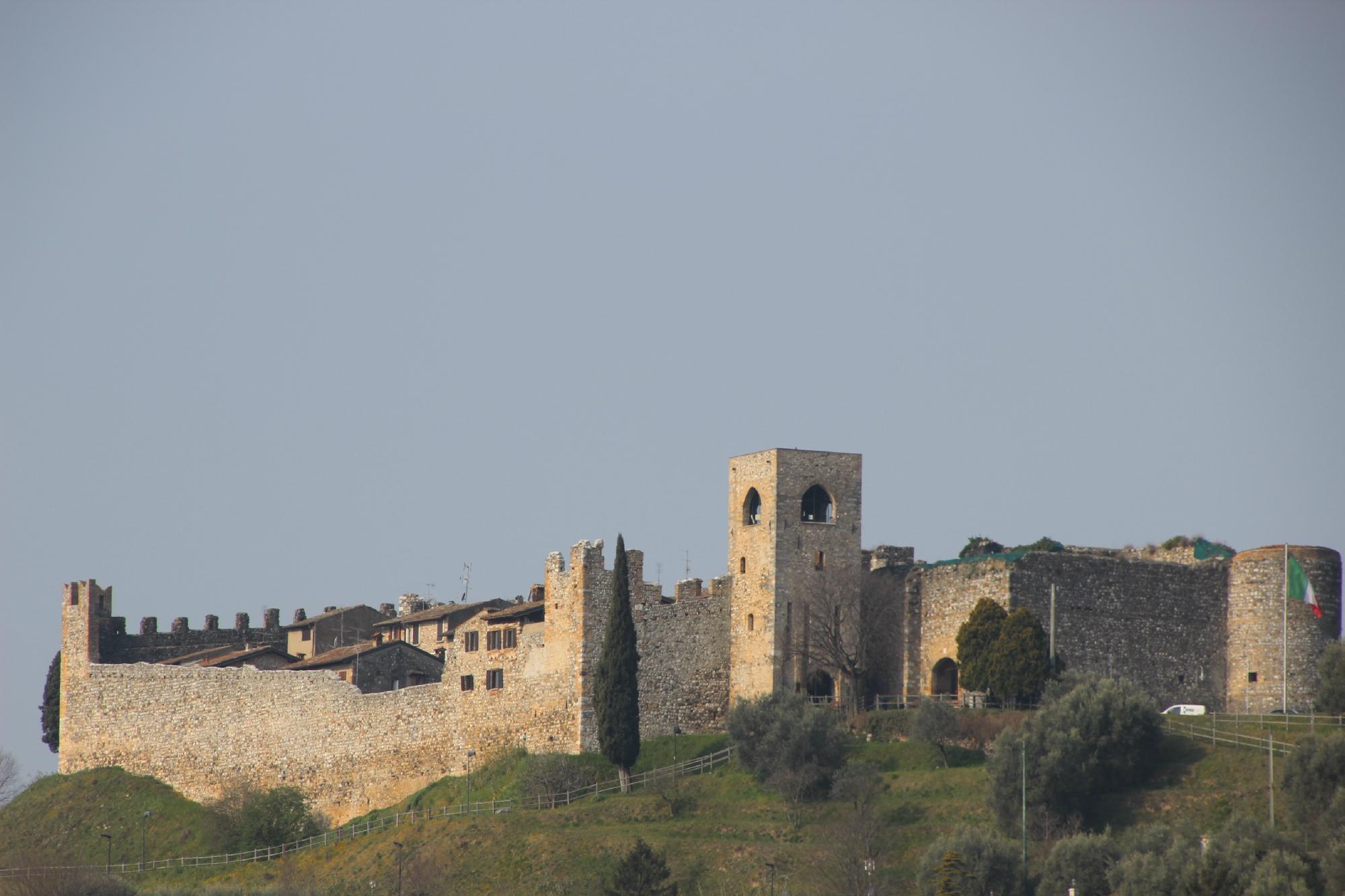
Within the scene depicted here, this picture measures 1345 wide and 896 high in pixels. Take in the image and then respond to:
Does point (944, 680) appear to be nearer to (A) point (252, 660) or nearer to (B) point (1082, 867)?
(B) point (1082, 867)

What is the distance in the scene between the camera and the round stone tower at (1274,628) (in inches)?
3369

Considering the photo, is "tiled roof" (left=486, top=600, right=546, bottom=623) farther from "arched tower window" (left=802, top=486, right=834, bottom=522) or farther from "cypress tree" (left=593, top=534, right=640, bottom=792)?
"arched tower window" (left=802, top=486, right=834, bottom=522)

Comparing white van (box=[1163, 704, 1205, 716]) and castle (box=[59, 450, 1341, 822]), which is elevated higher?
castle (box=[59, 450, 1341, 822])

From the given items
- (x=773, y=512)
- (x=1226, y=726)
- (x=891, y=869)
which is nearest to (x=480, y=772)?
(x=773, y=512)

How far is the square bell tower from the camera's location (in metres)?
87.6

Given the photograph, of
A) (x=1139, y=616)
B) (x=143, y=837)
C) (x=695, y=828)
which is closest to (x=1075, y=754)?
(x=695, y=828)

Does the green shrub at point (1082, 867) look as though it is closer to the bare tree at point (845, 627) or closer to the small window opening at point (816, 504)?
the bare tree at point (845, 627)

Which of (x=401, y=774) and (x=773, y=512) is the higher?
(x=773, y=512)

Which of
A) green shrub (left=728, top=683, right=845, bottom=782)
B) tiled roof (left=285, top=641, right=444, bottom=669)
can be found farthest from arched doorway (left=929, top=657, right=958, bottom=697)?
tiled roof (left=285, top=641, right=444, bottom=669)

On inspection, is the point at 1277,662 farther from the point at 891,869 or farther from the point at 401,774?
the point at 401,774

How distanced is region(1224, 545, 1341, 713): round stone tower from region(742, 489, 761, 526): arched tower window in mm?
17160

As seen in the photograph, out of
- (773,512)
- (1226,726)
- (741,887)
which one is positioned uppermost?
(773,512)

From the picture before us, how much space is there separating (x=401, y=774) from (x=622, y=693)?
1261 cm

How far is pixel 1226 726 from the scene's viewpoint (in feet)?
259
